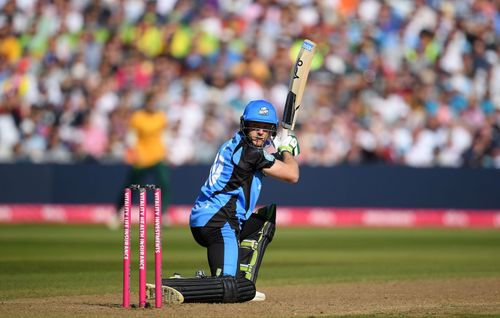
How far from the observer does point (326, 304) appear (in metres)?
8.02

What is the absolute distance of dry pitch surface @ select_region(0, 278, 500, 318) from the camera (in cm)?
721

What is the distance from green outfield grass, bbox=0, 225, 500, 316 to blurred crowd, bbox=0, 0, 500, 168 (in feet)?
6.09

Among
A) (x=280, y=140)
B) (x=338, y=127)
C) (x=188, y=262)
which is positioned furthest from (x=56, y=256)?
(x=338, y=127)

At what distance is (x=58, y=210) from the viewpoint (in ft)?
65.0

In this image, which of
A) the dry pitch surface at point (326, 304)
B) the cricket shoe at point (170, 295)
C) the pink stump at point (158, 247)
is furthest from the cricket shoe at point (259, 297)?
the pink stump at point (158, 247)

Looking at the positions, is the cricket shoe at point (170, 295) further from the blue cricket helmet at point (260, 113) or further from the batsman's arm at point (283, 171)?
the blue cricket helmet at point (260, 113)

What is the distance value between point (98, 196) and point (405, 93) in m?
6.10

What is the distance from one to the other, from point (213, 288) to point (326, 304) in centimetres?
95

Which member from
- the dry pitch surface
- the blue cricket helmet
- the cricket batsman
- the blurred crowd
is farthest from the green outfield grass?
A: the blue cricket helmet

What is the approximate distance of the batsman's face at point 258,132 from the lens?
25.6 feet

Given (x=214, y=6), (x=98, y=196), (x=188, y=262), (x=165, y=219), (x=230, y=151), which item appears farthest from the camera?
(x=214, y=6)

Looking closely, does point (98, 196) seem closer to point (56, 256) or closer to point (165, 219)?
point (165, 219)

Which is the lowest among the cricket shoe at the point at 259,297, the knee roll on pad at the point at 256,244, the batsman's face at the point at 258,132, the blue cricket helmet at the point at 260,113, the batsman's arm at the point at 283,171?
the cricket shoe at the point at 259,297

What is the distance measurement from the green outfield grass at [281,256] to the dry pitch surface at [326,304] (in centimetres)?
72
